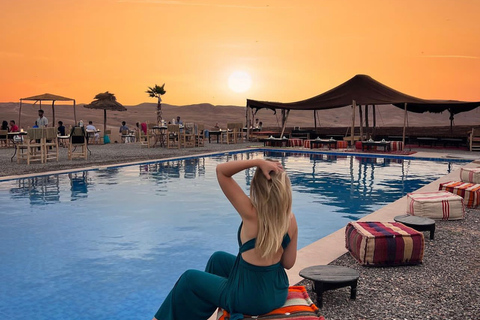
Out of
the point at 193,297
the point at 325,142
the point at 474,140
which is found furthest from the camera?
the point at 325,142

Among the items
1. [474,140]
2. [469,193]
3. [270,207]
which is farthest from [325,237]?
[474,140]

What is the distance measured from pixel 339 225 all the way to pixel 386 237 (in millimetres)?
2692

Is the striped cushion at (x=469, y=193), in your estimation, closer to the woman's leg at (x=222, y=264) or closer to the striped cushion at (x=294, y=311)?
the striped cushion at (x=294, y=311)

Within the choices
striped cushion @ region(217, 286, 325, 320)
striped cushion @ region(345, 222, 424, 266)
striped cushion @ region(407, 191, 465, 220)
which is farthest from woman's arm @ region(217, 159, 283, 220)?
striped cushion @ region(407, 191, 465, 220)

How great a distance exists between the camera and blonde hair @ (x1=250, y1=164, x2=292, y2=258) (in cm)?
214

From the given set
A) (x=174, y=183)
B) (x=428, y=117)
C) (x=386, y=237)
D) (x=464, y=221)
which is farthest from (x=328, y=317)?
(x=428, y=117)

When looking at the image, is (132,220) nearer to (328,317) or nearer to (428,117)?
(328,317)

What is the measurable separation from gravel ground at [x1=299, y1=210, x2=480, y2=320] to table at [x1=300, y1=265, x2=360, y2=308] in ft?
0.37

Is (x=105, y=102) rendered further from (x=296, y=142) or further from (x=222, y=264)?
(x=222, y=264)

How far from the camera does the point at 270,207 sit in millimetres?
2154

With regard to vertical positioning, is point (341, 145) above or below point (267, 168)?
below

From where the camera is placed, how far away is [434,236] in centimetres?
510

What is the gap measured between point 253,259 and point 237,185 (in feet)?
1.26

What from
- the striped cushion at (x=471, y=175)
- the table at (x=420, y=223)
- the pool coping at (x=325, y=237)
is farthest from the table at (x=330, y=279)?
the striped cushion at (x=471, y=175)
